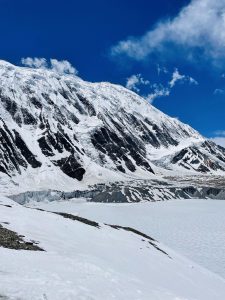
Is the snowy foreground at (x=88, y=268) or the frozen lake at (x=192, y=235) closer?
the snowy foreground at (x=88, y=268)

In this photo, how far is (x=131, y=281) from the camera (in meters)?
18.4

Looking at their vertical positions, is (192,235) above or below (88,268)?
above

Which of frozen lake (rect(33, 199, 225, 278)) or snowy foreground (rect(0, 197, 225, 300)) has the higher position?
frozen lake (rect(33, 199, 225, 278))

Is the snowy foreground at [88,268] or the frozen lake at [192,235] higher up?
the frozen lake at [192,235]

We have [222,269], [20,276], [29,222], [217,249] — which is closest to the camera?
[20,276]

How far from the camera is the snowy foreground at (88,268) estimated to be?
44.5 feet

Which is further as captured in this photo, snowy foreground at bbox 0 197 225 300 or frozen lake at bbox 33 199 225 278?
frozen lake at bbox 33 199 225 278

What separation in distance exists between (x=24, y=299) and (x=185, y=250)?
3703 centimetres

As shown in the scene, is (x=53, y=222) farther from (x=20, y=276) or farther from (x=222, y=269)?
(x=20, y=276)

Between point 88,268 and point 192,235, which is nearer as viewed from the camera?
point 88,268

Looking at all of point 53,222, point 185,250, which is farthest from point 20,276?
point 185,250

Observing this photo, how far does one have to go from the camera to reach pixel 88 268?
18.5 m

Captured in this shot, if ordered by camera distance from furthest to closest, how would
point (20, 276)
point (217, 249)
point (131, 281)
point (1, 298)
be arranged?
point (217, 249) → point (131, 281) → point (20, 276) → point (1, 298)

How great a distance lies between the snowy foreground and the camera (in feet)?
44.5
